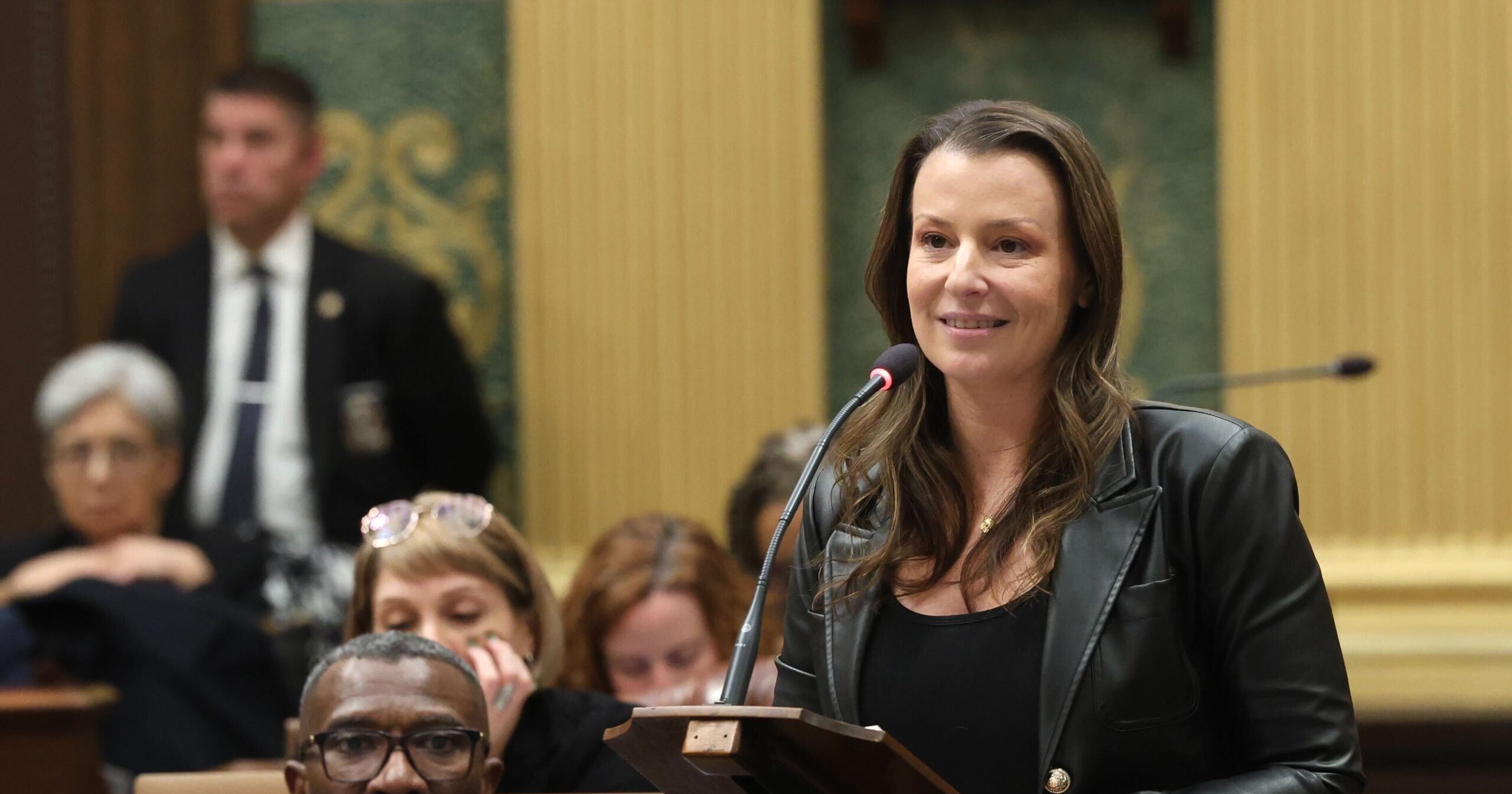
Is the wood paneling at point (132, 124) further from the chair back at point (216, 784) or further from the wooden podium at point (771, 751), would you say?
the wooden podium at point (771, 751)

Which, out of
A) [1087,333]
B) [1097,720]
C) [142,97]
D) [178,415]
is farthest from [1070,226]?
[142,97]

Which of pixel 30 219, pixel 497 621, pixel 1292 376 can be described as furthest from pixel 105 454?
pixel 1292 376

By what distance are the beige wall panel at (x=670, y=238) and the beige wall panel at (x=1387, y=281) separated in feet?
3.79

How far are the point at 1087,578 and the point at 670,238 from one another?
11.9 feet

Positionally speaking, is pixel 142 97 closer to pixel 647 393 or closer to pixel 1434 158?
pixel 647 393

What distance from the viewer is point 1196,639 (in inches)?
73.6

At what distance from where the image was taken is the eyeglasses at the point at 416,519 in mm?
3061

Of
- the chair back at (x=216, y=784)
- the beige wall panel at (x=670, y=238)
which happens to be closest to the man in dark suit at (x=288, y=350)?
the beige wall panel at (x=670, y=238)

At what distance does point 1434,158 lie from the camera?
5.24 metres

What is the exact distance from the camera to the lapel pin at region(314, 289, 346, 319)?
4980mm

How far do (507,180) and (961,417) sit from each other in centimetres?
380

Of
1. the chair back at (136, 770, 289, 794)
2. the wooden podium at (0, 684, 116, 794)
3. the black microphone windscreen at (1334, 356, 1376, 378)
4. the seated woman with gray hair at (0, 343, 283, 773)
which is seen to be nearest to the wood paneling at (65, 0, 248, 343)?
the seated woman with gray hair at (0, 343, 283, 773)

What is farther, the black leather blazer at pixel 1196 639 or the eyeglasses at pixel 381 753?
the eyeglasses at pixel 381 753

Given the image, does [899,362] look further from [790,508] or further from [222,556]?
[222,556]
